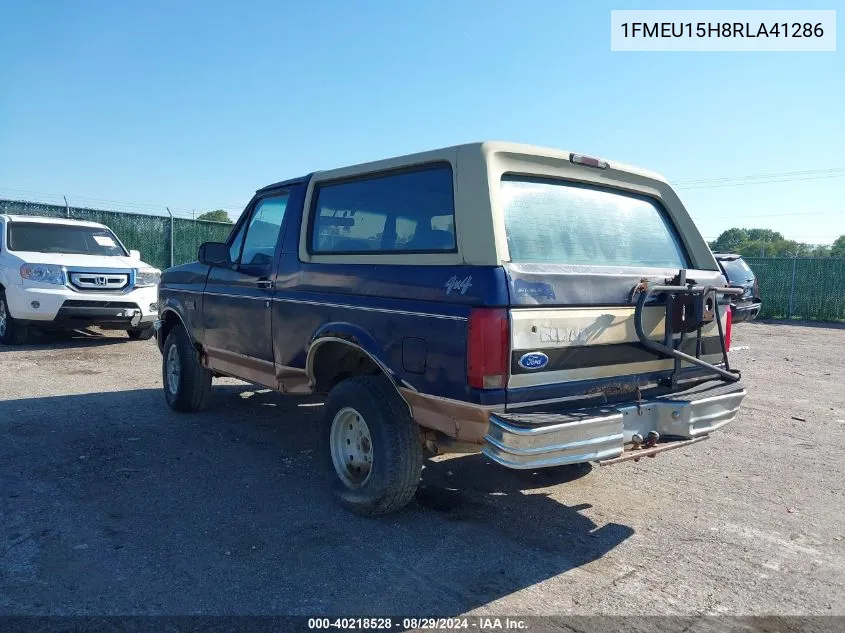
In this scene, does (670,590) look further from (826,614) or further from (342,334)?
(342,334)

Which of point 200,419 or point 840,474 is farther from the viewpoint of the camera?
point 200,419

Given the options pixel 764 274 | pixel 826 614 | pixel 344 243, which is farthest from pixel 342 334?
pixel 764 274

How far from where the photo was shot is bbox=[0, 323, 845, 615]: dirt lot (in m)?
3.17

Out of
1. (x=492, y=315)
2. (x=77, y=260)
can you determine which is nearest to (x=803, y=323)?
(x=77, y=260)

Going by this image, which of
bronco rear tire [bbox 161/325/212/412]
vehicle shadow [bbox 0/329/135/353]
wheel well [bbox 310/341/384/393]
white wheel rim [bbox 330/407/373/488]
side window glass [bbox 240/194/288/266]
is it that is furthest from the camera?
vehicle shadow [bbox 0/329/135/353]

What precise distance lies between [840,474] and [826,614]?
7.94 feet

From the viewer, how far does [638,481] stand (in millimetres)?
4883

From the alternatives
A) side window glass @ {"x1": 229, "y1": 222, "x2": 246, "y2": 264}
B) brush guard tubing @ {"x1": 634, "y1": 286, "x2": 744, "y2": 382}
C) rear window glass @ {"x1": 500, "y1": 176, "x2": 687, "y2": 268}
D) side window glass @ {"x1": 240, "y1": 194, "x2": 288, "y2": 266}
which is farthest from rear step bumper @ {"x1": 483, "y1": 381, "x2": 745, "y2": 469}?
side window glass @ {"x1": 229, "y1": 222, "x2": 246, "y2": 264}

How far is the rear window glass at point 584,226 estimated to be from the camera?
3713 millimetres

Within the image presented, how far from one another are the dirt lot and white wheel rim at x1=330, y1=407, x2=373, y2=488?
27 centimetres

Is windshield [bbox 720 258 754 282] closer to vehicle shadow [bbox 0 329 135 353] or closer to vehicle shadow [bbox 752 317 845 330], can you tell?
vehicle shadow [bbox 752 317 845 330]

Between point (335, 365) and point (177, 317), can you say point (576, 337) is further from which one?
point (177, 317)

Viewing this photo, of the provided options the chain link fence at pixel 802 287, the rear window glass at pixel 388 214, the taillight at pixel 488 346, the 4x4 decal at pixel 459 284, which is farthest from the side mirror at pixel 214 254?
the chain link fence at pixel 802 287

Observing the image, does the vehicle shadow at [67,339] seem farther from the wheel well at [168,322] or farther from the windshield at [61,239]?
the wheel well at [168,322]
